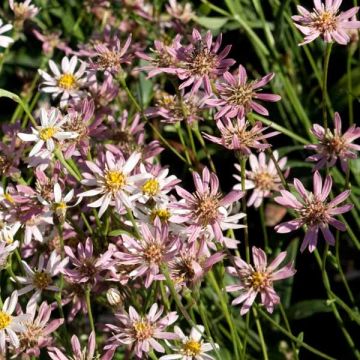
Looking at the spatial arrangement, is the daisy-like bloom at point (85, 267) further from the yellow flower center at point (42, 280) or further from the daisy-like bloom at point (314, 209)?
the daisy-like bloom at point (314, 209)

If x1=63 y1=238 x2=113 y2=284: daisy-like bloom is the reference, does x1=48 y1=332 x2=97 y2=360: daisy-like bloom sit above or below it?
below

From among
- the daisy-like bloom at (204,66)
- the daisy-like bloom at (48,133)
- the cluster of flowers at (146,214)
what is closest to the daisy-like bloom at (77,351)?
the cluster of flowers at (146,214)

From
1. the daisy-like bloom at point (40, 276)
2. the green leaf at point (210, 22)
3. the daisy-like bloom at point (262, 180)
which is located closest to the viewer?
the daisy-like bloom at point (40, 276)

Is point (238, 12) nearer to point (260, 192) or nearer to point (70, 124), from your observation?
point (260, 192)

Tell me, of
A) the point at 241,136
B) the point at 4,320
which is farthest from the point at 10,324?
the point at 241,136

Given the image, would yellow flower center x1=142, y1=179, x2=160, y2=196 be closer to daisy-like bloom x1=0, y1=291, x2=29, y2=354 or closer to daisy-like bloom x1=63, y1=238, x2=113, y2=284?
daisy-like bloom x1=63, y1=238, x2=113, y2=284

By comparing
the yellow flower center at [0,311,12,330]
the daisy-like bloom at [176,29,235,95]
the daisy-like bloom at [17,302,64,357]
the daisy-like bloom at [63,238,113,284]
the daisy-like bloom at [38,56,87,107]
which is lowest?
the daisy-like bloom at [17,302,64,357]

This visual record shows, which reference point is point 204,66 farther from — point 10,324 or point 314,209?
point 10,324

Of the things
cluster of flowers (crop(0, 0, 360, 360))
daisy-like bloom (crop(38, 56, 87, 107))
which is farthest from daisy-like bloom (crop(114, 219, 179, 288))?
daisy-like bloom (crop(38, 56, 87, 107))
